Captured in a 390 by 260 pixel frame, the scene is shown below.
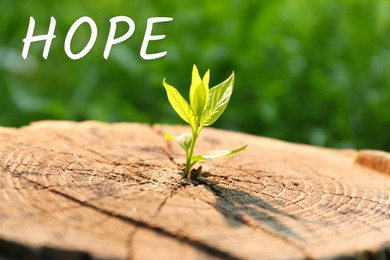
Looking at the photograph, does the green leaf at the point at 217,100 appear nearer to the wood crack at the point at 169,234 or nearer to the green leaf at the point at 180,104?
the green leaf at the point at 180,104

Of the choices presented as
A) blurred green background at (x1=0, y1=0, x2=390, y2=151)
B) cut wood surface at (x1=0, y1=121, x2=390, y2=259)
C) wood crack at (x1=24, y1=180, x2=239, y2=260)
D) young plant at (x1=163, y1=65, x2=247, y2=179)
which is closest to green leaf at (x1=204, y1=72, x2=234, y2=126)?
young plant at (x1=163, y1=65, x2=247, y2=179)

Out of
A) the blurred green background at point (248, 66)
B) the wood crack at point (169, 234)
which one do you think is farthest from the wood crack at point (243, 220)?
the blurred green background at point (248, 66)

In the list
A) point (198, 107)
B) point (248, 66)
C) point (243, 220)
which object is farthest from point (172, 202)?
point (248, 66)

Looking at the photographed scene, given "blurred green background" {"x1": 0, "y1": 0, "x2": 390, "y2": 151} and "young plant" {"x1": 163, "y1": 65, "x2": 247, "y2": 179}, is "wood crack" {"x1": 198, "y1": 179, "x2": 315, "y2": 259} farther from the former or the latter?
"blurred green background" {"x1": 0, "y1": 0, "x2": 390, "y2": 151}

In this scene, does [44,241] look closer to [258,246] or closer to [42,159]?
[258,246]

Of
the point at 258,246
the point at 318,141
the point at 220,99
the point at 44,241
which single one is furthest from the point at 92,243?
the point at 318,141

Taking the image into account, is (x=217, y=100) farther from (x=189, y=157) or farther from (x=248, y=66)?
(x=248, y=66)
